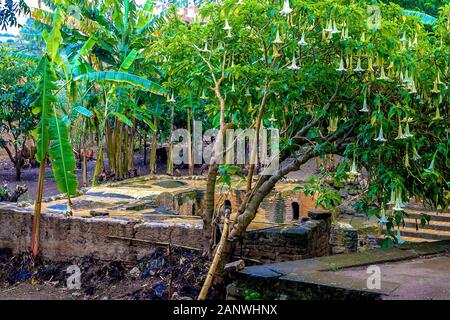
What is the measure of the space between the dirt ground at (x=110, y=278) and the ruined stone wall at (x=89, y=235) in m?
0.18

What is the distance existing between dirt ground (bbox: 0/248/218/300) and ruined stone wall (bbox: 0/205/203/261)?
18 cm

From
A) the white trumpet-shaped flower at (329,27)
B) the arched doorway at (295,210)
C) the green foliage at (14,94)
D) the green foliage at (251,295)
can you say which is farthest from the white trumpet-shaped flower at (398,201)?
the green foliage at (14,94)

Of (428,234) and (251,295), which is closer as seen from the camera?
(251,295)

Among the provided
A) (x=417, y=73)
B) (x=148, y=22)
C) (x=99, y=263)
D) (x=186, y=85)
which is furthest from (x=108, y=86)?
(x=417, y=73)

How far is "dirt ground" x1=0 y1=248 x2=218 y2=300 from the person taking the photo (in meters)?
8.46

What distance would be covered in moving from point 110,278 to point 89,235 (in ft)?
3.62

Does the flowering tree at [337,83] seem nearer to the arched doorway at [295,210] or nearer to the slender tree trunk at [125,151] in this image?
the arched doorway at [295,210]

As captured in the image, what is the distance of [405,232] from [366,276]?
8.40m

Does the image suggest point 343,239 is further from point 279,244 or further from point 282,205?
point 279,244

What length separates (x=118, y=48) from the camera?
1648cm

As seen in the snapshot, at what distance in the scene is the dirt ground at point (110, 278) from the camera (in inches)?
333

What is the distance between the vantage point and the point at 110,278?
9680mm

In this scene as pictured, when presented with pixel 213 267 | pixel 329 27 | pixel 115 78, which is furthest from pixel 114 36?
pixel 329 27
